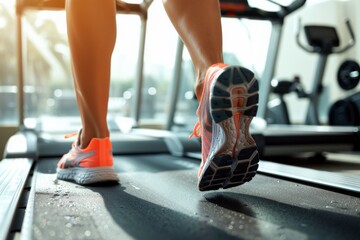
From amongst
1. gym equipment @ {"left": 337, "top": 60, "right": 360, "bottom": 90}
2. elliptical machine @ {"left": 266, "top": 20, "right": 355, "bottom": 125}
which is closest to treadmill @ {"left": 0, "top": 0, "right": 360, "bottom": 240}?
gym equipment @ {"left": 337, "top": 60, "right": 360, "bottom": 90}

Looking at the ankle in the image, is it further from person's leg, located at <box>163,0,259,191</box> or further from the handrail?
the handrail

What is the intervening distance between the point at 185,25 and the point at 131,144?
157 cm

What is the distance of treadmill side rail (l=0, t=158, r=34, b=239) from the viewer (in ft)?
2.72

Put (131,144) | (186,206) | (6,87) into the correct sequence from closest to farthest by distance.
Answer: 1. (186,206)
2. (131,144)
3. (6,87)

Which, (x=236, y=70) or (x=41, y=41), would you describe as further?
(x=41, y=41)

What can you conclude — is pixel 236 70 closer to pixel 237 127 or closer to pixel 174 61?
pixel 237 127

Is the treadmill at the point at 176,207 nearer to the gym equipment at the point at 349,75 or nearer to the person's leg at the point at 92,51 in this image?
the person's leg at the point at 92,51

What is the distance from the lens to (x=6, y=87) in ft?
12.6

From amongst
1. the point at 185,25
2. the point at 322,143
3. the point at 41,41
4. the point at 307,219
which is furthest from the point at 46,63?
the point at 307,219

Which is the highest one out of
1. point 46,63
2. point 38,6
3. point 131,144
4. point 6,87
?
point 38,6

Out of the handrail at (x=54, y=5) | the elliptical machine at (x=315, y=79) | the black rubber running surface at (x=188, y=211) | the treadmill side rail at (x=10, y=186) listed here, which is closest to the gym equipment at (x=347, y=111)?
the elliptical machine at (x=315, y=79)

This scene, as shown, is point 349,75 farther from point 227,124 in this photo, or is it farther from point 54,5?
point 227,124

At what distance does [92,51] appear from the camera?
1.23 meters

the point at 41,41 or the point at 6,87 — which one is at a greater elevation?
the point at 41,41
